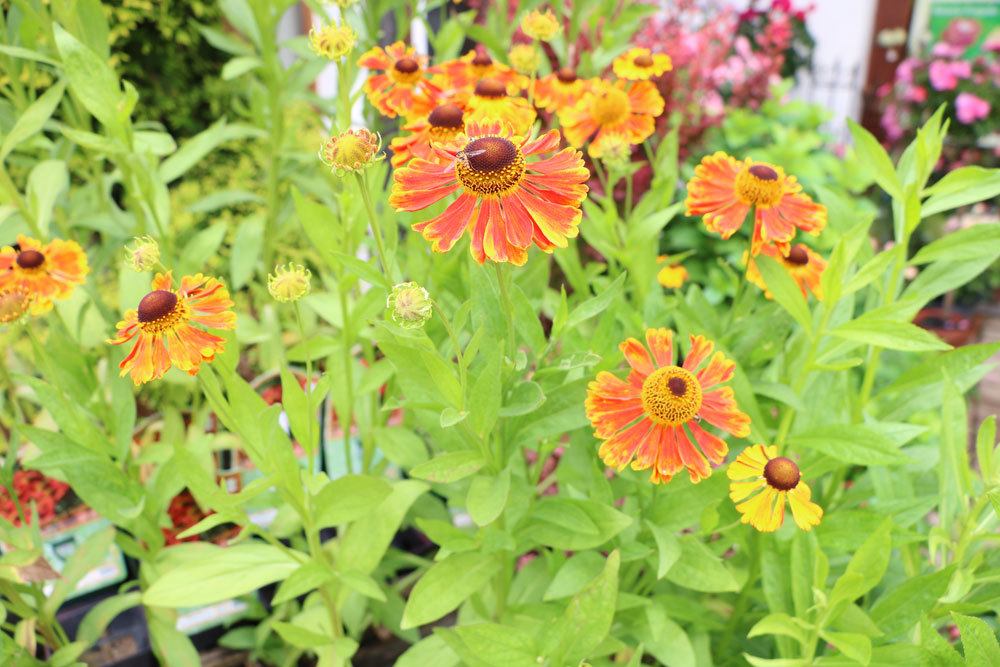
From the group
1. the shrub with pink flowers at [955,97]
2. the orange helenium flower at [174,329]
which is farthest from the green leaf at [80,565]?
the shrub with pink flowers at [955,97]

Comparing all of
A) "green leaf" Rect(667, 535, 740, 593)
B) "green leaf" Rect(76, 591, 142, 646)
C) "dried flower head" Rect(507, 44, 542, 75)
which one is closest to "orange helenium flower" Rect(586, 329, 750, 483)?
"green leaf" Rect(667, 535, 740, 593)

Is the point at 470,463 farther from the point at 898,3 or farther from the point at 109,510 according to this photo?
the point at 898,3

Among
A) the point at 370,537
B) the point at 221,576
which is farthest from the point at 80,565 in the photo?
the point at 370,537

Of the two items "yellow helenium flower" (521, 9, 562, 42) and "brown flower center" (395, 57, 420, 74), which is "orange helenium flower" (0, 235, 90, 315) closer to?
"brown flower center" (395, 57, 420, 74)

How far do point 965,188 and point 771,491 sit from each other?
340mm

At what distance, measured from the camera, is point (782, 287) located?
1.85ft

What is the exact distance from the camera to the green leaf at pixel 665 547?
0.53 meters

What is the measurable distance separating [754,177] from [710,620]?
1.34 ft

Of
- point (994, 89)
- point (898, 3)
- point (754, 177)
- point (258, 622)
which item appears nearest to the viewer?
point (754, 177)

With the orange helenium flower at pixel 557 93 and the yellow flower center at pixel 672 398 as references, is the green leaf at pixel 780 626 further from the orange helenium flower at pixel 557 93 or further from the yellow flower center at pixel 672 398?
the orange helenium flower at pixel 557 93

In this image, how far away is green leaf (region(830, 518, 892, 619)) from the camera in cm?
49

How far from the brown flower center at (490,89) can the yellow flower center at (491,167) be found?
245 mm

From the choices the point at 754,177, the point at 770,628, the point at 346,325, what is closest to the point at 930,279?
the point at 754,177

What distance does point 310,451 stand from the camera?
23.4 inches
